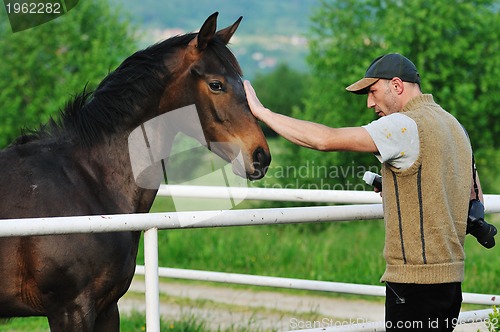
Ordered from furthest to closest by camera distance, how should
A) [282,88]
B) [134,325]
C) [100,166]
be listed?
[282,88] < [134,325] < [100,166]

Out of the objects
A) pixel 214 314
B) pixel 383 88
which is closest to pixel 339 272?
pixel 214 314

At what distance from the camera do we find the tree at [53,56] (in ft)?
57.8

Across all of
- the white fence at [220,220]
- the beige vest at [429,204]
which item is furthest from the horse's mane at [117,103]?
the beige vest at [429,204]

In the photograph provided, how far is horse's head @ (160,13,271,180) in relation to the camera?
3465mm

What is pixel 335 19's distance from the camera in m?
13.0

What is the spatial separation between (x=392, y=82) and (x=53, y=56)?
16.6 m

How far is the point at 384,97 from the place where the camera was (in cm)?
299

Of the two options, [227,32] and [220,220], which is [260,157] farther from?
[227,32]

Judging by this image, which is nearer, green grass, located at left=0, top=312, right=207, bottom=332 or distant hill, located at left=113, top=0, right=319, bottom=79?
green grass, located at left=0, top=312, right=207, bottom=332

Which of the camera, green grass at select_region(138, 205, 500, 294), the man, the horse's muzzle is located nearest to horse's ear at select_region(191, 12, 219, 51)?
the horse's muzzle

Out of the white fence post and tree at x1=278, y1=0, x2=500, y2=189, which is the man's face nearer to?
the white fence post

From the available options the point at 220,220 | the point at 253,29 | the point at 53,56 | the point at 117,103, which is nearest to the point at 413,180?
the point at 220,220

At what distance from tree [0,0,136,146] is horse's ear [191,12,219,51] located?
14.1m

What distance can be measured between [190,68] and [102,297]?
1096 mm
